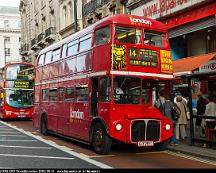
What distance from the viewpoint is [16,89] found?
2786cm

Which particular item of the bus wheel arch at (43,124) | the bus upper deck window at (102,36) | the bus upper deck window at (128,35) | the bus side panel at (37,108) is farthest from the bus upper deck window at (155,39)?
the bus side panel at (37,108)

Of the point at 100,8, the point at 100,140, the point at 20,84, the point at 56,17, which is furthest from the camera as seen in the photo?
the point at 56,17

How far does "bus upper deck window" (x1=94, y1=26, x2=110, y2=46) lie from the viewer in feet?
40.3

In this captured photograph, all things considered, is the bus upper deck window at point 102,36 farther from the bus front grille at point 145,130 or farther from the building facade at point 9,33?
the building facade at point 9,33

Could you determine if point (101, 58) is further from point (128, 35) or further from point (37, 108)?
point (37, 108)

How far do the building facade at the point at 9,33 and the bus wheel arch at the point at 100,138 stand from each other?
85.7 m

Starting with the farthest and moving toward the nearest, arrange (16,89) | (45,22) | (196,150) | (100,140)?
(45,22) < (16,89) < (196,150) < (100,140)

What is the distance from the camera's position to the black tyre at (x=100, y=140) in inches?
464

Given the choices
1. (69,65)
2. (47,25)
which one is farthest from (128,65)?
(47,25)

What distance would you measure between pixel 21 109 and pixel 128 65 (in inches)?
693

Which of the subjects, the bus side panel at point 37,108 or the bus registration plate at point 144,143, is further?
the bus side panel at point 37,108

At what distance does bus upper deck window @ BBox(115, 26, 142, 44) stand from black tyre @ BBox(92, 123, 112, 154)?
2.60 meters

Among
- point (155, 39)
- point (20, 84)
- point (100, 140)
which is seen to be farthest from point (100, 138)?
point (20, 84)

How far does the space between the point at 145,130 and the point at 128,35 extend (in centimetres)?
285
